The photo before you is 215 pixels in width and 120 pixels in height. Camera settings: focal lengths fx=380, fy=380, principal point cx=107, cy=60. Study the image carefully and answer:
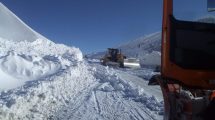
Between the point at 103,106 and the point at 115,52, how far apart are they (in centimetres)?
3189

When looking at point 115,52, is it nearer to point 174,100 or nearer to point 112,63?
point 112,63

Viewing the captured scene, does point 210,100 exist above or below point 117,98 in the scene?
above

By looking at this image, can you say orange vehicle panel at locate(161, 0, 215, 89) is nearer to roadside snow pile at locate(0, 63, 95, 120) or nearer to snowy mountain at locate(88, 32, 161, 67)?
roadside snow pile at locate(0, 63, 95, 120)

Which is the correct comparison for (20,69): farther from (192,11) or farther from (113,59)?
(113,59)

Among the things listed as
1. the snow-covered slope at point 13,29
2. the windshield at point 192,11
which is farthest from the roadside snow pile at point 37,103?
the snow-covered slope at point 13,29

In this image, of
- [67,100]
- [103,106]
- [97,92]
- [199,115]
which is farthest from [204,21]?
[97,92]

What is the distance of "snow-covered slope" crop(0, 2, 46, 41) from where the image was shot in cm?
6662

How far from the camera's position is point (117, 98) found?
1212cm

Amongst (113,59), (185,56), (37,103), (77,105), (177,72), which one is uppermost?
(185,56)

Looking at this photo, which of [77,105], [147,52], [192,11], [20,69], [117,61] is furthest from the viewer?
[147,52]

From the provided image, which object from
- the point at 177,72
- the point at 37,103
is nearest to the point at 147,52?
the point at 37,103

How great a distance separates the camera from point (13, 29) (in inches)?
2874

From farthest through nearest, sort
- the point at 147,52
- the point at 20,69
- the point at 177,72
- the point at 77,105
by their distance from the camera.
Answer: the point at 147,52 < the point at 20,69 < the point at 77,105 < the point at 177,72

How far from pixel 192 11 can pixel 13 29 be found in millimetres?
70962
